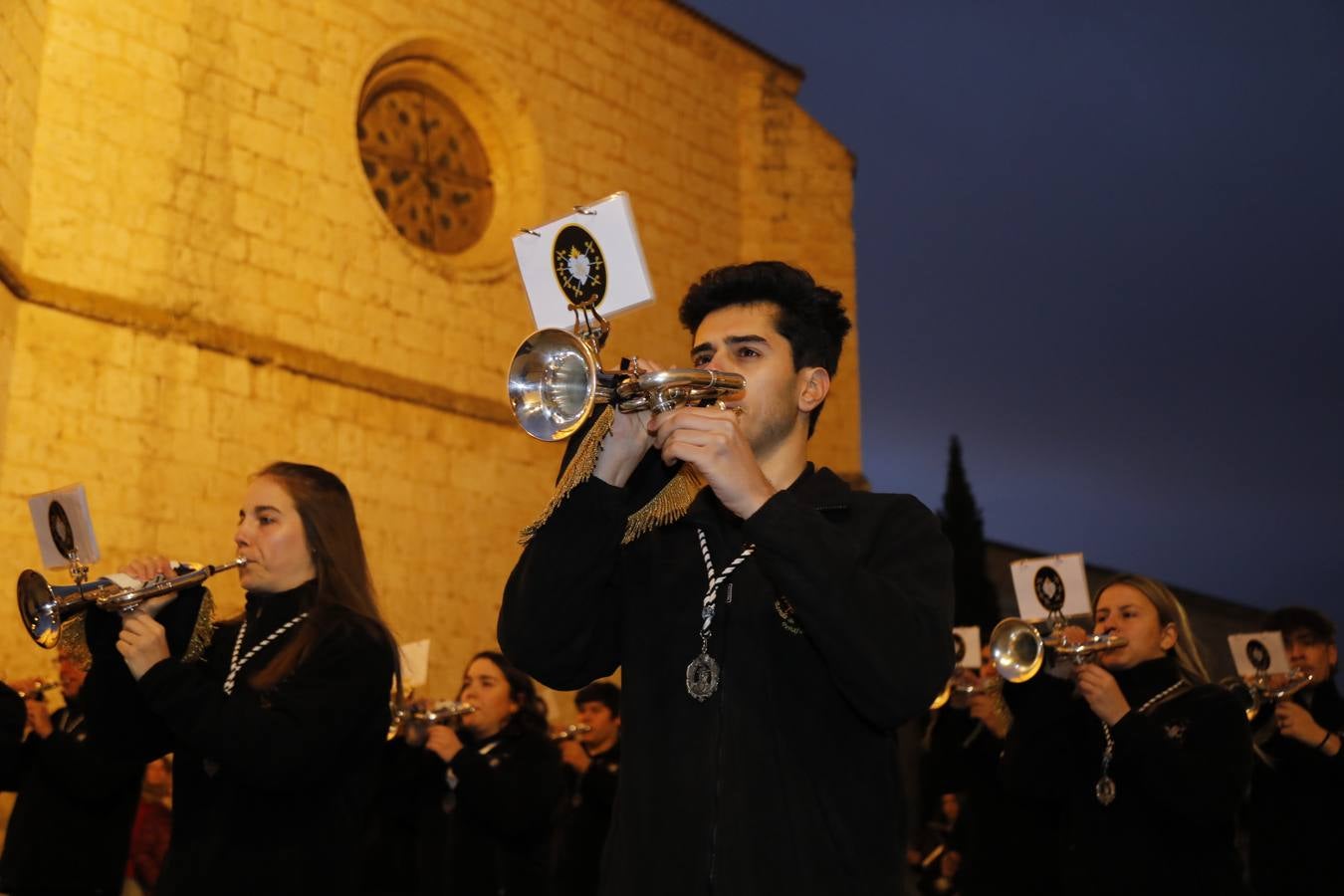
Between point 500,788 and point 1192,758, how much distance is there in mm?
3399

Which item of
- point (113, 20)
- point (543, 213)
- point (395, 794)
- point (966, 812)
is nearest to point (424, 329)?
point (543, 213)

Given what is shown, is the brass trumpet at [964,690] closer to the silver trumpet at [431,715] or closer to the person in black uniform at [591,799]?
the person in black uniform at [591,799]

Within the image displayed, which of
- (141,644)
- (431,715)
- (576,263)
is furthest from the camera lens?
(431,715)

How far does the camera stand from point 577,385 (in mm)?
3000

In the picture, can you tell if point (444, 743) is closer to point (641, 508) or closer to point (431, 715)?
point (431, 715)

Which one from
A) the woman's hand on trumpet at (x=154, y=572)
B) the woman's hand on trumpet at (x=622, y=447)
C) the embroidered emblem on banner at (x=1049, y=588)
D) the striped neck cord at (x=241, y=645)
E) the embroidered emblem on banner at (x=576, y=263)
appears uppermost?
the embroidered emblem on banner at (x=576, y=263)

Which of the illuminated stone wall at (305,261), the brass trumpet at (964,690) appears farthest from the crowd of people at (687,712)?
the illuminated stone wall at (305,261)

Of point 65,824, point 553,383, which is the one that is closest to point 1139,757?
point 553,383

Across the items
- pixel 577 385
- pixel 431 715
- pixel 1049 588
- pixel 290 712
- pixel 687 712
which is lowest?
pixel 431 715

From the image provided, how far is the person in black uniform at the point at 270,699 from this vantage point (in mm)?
3908

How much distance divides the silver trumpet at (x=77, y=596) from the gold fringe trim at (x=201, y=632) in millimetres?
91

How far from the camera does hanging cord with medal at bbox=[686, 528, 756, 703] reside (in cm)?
276

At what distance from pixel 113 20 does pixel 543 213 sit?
4451 millimetres

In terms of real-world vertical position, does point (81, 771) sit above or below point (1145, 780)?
below
